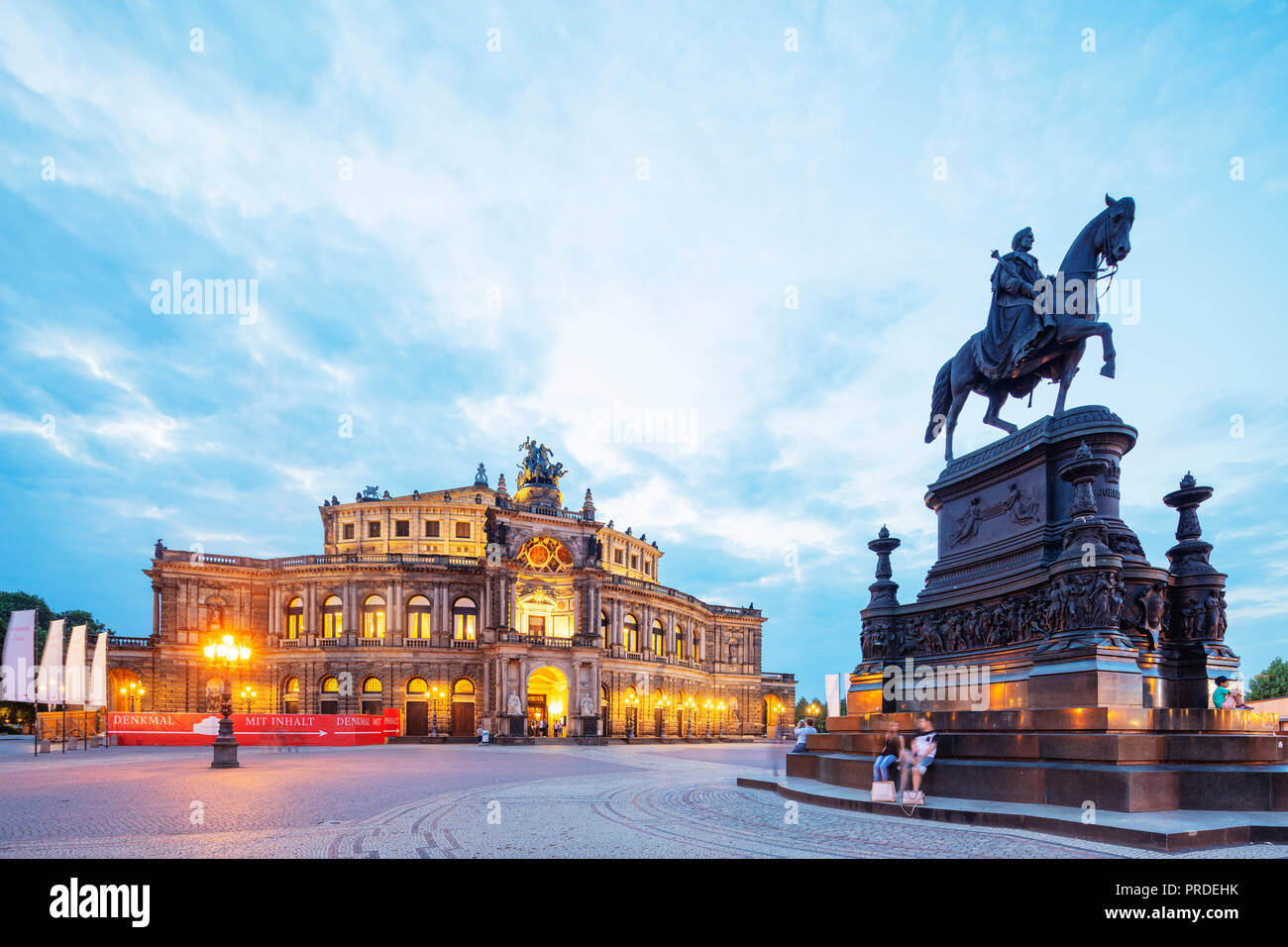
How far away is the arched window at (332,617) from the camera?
67750mm

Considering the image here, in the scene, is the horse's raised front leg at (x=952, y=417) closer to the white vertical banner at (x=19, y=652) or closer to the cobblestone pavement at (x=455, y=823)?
the cobblestone pavement at (x=455, y=823)

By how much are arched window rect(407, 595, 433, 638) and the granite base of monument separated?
180 ft

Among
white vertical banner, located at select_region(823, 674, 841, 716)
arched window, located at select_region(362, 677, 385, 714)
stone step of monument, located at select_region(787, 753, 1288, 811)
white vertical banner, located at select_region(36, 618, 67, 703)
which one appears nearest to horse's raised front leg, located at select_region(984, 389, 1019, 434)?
stone step of monument, located at select_region(787, 753, 1288, 811)

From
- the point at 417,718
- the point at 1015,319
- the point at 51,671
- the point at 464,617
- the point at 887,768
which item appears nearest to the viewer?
the point at 887,768

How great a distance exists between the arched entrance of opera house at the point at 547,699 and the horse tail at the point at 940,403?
5067 cm

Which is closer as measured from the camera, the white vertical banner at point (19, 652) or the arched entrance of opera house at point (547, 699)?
the white vertical banner at point (19, 652)

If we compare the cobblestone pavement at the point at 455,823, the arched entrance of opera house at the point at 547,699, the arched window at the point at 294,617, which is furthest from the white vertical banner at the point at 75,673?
the cobblestone pavement at the point at 455,823

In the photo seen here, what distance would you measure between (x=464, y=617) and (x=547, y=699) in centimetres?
973

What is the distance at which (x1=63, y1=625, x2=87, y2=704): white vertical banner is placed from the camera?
4691 centimetres

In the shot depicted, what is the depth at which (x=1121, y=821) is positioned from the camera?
945 centimetres

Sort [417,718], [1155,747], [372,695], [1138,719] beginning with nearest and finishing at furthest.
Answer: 1. [1155,747]
2. [1138,719]
3. [417,718]
4. [372,695]

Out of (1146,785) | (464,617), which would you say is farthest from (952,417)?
(464,617)

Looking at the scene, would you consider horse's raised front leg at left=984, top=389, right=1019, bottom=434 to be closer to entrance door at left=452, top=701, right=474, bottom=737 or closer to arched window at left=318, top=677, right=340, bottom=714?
entrance door at left=452, top=701, right=474, bottom=737

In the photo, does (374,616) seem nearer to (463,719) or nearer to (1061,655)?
(463,719)
